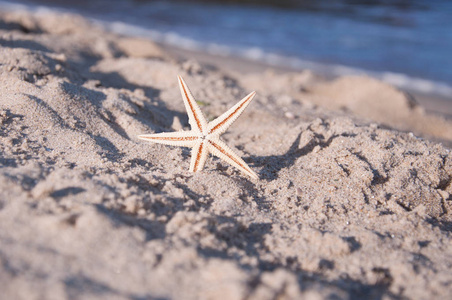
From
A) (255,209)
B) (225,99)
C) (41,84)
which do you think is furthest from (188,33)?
(255,209)

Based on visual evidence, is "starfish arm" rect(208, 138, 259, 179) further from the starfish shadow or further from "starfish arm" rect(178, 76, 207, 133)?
the starfish shadow

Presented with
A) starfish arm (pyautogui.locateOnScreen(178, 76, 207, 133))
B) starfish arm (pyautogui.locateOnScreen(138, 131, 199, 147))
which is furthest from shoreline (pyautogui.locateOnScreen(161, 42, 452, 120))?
starfish arm (pyautogui.locateOnScreen(138, 131, 199, 147))

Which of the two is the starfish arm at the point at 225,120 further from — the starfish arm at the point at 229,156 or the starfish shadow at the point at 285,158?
the starfish shadow at the point at 285,158

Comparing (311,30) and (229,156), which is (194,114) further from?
(311,30)

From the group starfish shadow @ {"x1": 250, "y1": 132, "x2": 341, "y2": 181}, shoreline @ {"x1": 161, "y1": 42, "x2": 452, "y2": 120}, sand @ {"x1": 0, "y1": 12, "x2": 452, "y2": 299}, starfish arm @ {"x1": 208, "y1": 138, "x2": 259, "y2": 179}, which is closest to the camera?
sand @ {"x1": 0, "y1": 12, "x2": 452, "y2": 299}

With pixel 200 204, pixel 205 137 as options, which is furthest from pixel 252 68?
pixel 200 204

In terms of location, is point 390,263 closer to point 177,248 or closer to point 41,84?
point 177,248
